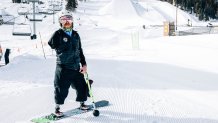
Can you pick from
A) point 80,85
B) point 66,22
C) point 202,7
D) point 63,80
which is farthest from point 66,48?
point 202,7

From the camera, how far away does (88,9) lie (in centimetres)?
11225

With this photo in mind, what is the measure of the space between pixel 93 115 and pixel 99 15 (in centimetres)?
9689

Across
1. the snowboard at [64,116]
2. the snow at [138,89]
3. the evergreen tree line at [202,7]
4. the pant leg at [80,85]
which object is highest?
the evergreen tree line at [202,7]

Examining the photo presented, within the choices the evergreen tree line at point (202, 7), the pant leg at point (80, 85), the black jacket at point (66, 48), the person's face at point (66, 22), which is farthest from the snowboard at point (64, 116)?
the evergreen tree line at point (202, 7)

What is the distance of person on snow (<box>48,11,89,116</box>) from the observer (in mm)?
7617

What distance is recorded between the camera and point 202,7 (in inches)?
5551

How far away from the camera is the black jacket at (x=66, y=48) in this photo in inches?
299

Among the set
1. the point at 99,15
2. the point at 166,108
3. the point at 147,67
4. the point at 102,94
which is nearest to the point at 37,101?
the point at 102,94

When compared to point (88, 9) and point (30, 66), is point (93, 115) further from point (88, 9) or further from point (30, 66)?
point (88, 9)

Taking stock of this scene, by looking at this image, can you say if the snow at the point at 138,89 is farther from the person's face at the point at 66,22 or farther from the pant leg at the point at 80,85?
the person's face at the point at 66,22

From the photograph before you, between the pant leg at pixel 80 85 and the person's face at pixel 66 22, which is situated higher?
the person's face at pixel 66 22

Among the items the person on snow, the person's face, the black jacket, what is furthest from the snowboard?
the person's face

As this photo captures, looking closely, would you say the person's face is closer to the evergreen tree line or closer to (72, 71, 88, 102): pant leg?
(72, 71, 88, 102): pant leg

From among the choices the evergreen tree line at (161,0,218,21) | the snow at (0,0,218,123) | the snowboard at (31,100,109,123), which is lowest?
the snow at (0,0,218,123)
